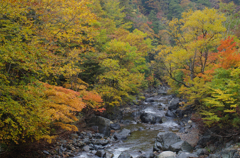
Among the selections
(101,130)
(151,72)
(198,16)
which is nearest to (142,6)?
(151,72)

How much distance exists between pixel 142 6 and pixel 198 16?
62253mm

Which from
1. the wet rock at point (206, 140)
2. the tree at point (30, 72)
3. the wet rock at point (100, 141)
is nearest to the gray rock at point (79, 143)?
the wet rock at point (100, 141)

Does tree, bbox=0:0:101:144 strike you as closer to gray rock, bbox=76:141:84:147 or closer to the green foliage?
gray rock, bbox=76:141:84:147

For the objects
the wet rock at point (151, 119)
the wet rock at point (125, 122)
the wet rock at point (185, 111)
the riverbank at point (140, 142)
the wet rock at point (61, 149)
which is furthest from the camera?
the wet rock at point (185, 111)

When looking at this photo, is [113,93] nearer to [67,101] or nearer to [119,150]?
[119,150]

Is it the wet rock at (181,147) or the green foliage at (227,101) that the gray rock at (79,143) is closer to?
the wet rock at (181,147)

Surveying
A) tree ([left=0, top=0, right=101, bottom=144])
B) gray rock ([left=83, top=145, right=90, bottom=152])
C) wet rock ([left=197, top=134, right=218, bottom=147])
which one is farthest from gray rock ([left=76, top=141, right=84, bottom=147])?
wet rock ([left=197, top=134, right=218, bottom=147])

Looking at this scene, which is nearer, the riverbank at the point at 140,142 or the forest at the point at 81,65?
the forest at the point at 81,65

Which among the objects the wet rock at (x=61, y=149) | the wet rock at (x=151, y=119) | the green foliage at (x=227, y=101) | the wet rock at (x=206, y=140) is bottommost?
the wet rock at (x=151, y=119)

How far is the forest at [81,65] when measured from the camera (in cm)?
499

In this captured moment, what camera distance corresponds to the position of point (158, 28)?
52031mm

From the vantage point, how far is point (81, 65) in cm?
1526

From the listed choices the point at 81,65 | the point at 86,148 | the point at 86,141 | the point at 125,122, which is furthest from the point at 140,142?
the point at 81,65

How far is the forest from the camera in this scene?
4988 mm
